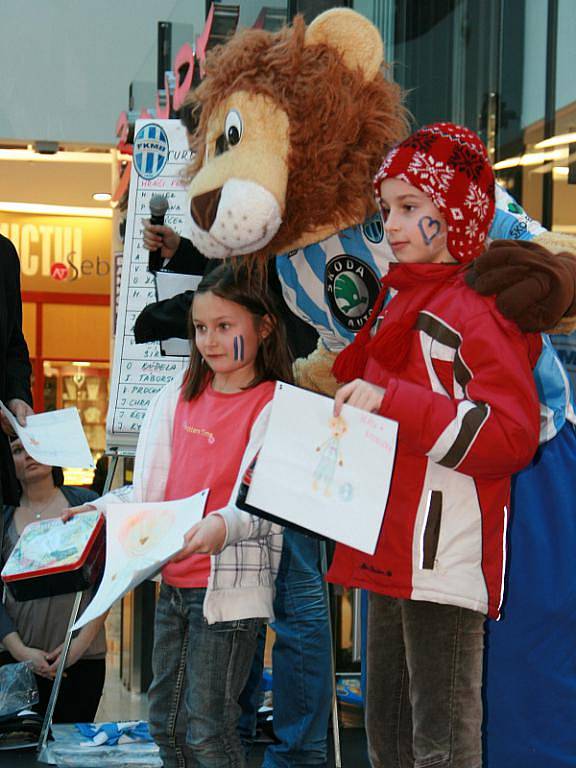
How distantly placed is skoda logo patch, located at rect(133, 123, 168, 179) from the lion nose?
1673mm

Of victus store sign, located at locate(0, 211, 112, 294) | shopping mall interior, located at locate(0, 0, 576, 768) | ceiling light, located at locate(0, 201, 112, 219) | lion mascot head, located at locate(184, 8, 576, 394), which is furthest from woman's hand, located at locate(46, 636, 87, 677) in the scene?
victus store sign, located at locate(0, 211, 112, 294)

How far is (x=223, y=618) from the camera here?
1.93m

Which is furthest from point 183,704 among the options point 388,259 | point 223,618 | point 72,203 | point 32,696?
point 72,203

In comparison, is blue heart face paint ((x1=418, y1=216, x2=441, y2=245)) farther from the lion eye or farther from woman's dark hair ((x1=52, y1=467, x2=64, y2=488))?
woman's dark hair ((x1=52, y1=467, x2=64, y2=488))

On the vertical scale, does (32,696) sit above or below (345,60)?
below

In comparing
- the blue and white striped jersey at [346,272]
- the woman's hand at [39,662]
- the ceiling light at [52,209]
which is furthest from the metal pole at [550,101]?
the ceiling light at [52,209]

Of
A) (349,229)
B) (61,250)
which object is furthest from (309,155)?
(61,250)

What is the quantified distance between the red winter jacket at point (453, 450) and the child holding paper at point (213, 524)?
291 mm

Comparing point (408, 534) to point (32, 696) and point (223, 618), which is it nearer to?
point (223, 618)

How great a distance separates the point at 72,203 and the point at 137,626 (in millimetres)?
3632

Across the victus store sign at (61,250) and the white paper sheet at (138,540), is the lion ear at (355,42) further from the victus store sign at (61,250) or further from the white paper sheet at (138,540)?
the victus store sign at (61,250)

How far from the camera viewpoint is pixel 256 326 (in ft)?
7.07

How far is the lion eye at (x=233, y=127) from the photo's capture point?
2141mm

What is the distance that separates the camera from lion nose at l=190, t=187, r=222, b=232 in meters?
2.09
